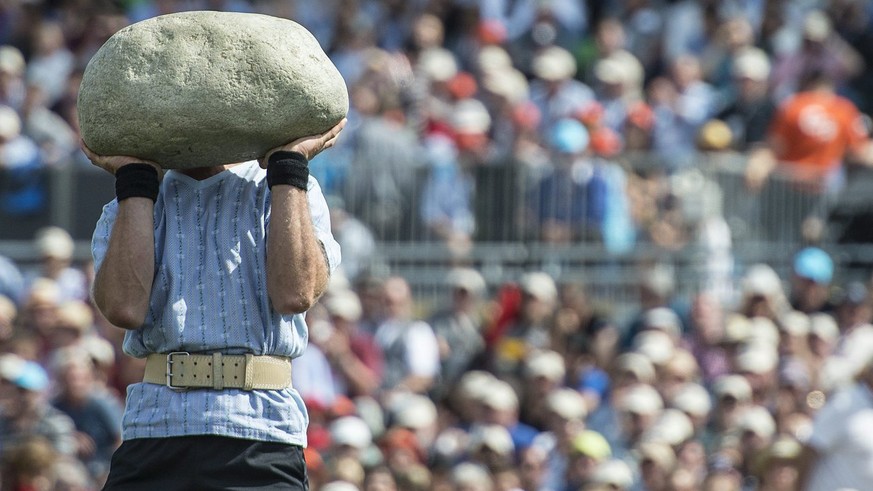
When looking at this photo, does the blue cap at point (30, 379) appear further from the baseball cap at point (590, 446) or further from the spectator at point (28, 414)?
the baseball cap at point (590, 446)

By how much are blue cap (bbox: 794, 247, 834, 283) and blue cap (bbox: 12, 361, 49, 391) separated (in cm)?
494

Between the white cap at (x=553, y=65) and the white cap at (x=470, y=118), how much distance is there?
64cm

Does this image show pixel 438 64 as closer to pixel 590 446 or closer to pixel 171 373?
pixel 590 446

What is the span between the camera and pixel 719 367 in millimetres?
10781

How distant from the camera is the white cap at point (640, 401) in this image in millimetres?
9875

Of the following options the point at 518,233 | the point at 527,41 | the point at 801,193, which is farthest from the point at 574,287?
the point at 527,41

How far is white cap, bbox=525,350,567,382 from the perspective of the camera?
33.9 feet

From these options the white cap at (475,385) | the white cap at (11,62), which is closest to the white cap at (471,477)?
the white cap at (475,385)

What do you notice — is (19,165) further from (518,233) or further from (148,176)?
(148,176)

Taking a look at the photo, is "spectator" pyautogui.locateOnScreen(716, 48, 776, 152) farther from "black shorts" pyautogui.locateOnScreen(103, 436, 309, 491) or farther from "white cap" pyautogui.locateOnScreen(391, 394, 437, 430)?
"black shorts" pyautogui.locateOnScreen(103, 436, 309, 491)

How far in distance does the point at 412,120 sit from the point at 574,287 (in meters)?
2.12

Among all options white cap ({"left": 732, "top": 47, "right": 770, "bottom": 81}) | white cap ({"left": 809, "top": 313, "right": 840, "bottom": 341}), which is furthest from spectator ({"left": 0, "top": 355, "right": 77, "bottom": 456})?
white cap ({"left": 732, "top": 47, "right": 770, "bottom": 81})

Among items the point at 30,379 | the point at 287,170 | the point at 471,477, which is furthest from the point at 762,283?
the point at 287,170

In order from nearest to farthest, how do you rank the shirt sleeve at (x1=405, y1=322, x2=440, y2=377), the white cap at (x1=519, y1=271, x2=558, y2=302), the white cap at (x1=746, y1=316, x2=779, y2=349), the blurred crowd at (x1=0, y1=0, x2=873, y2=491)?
the blurred crowd at (x1=0, y1=0, x2=873, y2=491)
the white cap at (x1=746, y1=316, x2=779, y2=349)
the shirt sleeve at (x1=405, y1=322, x2=440, y2=377)
the white cap at (x1=519, y1=271, x2=558, y2=302)
